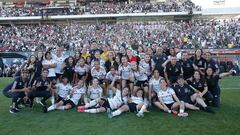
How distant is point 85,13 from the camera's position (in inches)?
1623

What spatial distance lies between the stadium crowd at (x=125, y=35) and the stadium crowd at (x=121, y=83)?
16655mm

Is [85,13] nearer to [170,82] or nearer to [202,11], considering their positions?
[202,11]

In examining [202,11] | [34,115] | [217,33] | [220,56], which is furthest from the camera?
[202,11]

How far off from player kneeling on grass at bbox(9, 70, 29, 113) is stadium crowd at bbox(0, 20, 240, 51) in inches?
687

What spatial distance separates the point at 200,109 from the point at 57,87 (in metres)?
3.75

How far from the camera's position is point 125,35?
3130cm

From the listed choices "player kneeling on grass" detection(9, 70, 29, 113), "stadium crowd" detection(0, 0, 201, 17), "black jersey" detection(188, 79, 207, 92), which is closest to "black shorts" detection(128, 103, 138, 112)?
"black jersey" detection(188, 79, 207, 92)

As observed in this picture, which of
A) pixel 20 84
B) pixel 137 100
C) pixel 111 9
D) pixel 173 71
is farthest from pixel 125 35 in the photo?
pixel 137 100

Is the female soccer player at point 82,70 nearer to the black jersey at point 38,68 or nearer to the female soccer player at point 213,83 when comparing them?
the black jersey at point 38,68

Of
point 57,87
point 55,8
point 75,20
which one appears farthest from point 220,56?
point 55,8

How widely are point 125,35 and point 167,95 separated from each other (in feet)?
75.7

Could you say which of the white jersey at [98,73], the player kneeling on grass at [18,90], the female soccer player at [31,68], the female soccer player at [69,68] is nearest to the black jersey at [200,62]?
the white jersey at [98,73]

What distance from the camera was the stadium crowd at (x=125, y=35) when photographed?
2741 centimetres

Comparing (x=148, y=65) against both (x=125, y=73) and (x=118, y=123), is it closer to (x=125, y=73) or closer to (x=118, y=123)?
(x=125, y=73)
